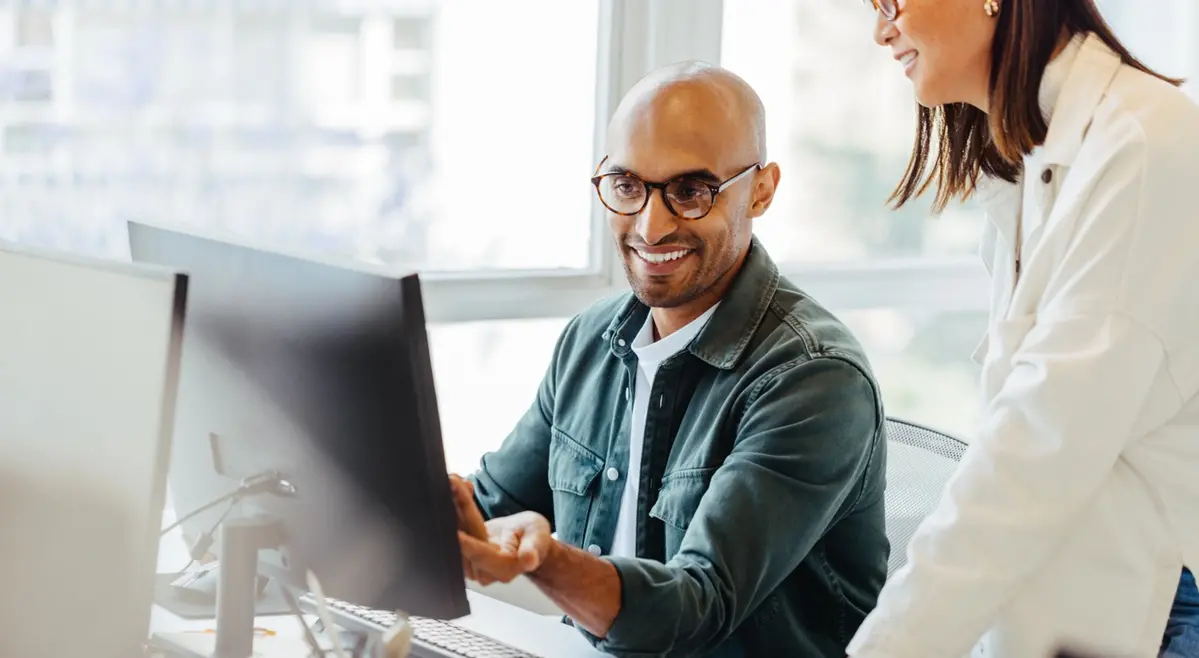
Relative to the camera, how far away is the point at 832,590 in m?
1.74

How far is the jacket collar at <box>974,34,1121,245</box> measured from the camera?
4.67 feet

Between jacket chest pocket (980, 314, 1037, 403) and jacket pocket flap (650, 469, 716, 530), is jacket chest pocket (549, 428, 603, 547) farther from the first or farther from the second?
jacket chest pocket (980, 314, 1037, 403)

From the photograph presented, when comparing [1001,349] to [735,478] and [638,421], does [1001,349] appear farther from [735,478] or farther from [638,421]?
[638,421]

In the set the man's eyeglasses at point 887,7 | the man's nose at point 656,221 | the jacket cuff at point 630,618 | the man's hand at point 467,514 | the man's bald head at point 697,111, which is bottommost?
the jacket cuff at point 630,618

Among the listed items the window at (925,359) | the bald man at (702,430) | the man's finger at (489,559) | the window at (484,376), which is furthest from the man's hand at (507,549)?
the window at (925,359)

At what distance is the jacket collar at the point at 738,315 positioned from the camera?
1.79 m

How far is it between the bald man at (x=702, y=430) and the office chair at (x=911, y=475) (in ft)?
0.52

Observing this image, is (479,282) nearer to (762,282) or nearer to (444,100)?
(444,100)

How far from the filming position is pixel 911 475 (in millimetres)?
1973

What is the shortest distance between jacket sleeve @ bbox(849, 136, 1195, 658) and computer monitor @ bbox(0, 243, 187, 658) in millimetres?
701

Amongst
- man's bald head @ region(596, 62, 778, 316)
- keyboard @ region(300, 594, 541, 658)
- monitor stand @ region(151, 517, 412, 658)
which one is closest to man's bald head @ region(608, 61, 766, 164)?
man's bald head @ region(596, 62, 778, 316)

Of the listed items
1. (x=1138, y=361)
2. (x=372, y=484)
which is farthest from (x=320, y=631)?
(x=1138, y=361)

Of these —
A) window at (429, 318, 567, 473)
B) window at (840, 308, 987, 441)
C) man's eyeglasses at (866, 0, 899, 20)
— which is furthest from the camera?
window at (840, 308, 987, 441)

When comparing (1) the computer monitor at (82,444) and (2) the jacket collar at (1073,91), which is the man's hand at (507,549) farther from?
(2) the jacket collar at (1073,91)
